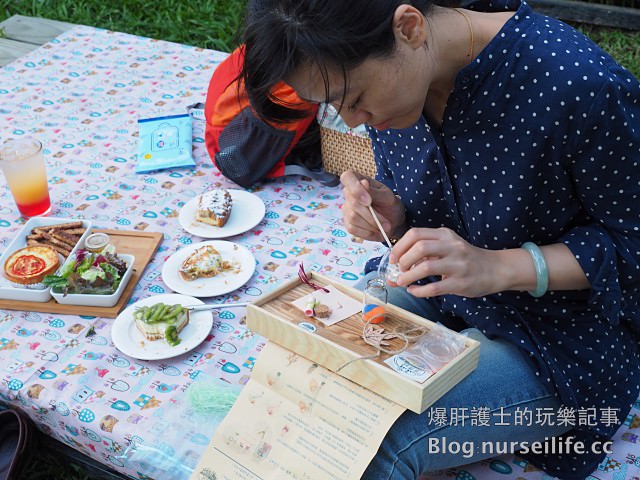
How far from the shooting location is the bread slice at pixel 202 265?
6.66ft

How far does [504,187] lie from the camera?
1.35 meters

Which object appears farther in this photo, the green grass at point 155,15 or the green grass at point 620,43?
the green grass at point 155,15

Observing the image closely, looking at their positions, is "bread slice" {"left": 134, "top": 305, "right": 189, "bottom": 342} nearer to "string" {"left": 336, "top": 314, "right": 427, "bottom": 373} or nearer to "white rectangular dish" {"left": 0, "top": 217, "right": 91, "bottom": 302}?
"white rectangular dish" {"left": 0, "top": 217, "right": 91, "bottom": 302}

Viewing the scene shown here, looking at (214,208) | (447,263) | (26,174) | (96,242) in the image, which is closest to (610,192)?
(447,263)

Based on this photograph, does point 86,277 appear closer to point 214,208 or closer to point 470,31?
point 214,208

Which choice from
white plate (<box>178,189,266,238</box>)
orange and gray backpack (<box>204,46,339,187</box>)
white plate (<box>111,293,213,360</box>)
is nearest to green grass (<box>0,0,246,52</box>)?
orange and gray backpack (<box>204,46,339,187</box>)

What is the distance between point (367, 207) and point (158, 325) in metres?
Result: 0.67

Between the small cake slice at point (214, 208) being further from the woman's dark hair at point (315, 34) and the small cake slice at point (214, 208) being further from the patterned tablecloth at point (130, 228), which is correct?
the woman's dark hair at point (315, 34)

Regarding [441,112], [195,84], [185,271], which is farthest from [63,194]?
[441,112]

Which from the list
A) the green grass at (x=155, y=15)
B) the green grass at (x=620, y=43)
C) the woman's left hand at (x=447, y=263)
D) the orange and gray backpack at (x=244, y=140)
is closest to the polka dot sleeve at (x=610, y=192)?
the woman's left hand at (x=447, y=263)

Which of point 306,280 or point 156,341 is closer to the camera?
point 306,280

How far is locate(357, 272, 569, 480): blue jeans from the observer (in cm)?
129

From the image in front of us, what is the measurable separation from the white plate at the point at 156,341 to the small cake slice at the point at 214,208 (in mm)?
369

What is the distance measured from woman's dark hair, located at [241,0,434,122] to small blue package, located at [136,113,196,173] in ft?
4.97
